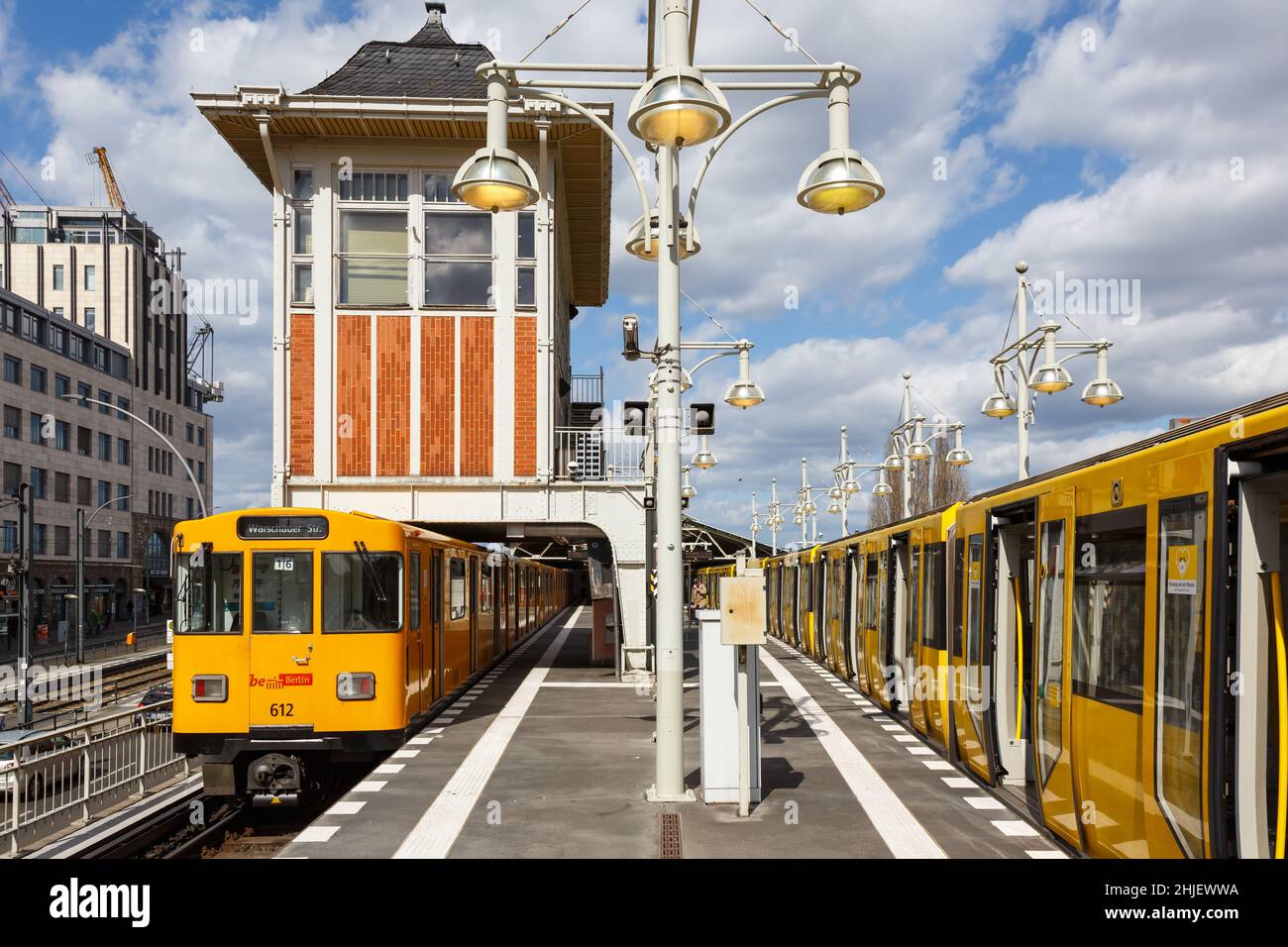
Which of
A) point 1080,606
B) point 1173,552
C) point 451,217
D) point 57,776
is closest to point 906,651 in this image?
point 1080,606

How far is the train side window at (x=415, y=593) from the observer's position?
13.5m

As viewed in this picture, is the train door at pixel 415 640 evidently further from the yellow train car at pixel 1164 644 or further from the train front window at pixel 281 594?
the yellow train car at pixel 1164 644

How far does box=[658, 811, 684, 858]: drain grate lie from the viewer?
26.8 feet

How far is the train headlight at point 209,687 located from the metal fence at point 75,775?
1.05m

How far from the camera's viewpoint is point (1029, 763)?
30.4 ft

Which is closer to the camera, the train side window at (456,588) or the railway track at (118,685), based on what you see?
the train side window at (456,588)

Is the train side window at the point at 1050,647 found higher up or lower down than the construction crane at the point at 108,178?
lower down

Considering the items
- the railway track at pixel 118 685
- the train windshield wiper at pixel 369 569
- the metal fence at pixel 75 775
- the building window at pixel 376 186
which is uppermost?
the building window at pixel 376 186

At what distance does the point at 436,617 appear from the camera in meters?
15.6

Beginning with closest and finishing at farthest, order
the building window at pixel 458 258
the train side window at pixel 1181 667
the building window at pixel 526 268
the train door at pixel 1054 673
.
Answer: the train side window at pixel 1181 667 → the train door at pixel 1054 673 → the building window at pixel 458 258 → the building window at pixel 526 268

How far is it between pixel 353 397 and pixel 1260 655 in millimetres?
20370

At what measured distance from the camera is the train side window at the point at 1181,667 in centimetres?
567

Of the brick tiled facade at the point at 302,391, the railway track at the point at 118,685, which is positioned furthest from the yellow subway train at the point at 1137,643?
the railway track at the point at 118,685

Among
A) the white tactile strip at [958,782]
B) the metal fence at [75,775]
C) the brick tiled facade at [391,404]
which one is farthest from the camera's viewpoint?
the brick tiled facade at [391,404]
